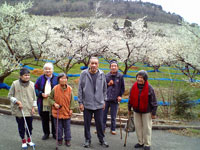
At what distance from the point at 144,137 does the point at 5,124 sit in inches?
143

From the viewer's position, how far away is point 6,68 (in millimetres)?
9508

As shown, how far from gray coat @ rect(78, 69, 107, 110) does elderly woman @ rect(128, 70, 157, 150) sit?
707 millimetres

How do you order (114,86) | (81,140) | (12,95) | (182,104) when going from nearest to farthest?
(12,95) → (81,140) → (114,86) → (182,104)

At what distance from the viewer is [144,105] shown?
3533mm

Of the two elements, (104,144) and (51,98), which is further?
(104,144)

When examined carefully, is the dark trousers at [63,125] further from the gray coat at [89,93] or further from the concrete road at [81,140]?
the gray coat at [89,93]

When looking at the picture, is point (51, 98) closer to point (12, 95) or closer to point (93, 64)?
point (12, 95)

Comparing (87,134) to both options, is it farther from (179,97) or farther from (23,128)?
(179,97)

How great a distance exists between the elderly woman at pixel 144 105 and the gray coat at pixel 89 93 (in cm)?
71

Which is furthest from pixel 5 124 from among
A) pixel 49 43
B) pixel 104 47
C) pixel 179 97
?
pixel 104 47

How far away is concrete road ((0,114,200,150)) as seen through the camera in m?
3.65

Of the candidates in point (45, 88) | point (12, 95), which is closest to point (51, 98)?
point (45, 88)

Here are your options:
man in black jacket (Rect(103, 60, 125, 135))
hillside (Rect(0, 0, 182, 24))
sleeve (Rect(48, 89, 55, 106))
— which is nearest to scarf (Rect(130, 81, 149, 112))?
man in black jacket (Rect(103, 60, 125, 135))

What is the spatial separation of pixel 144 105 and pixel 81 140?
1711 mm
